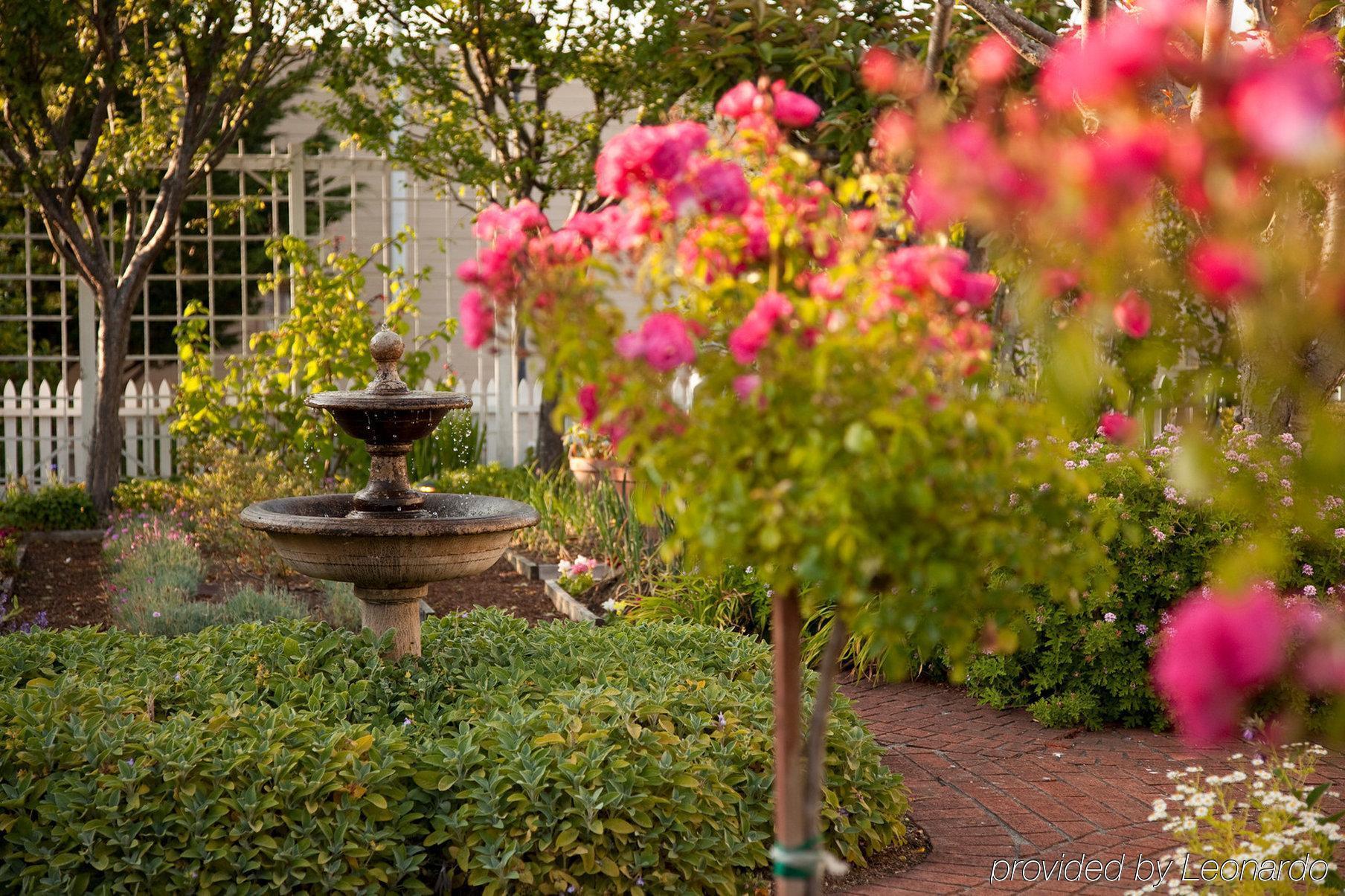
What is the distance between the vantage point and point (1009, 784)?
438 centimetres

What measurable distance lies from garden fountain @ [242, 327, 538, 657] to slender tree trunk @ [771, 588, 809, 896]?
2150 mm

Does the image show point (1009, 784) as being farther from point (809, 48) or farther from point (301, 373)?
point (301, 373)

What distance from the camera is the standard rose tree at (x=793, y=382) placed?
1932 mm

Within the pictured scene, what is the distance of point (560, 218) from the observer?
1555cm

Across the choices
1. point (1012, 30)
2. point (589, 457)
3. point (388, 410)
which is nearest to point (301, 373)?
point (589, 457)

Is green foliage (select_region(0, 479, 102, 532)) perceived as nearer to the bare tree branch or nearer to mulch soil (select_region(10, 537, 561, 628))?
mulch soil (select_region(10, 537, 561, 628))

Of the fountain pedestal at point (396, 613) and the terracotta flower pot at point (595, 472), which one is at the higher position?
the terracotta flower pot at point (595, 472)

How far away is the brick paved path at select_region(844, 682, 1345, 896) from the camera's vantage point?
12.1 ft

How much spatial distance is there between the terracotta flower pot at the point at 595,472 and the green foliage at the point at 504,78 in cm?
231

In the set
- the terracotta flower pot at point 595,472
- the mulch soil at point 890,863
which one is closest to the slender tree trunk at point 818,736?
the mulch soil at point 890,863

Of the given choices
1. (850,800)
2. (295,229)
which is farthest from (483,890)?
(295,229)

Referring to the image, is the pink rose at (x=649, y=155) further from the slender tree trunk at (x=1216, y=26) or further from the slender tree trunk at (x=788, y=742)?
the slender tree trunk at (x=1216, y=26)

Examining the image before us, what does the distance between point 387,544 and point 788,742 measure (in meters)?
2.28

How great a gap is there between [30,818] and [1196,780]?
3.09 metres
